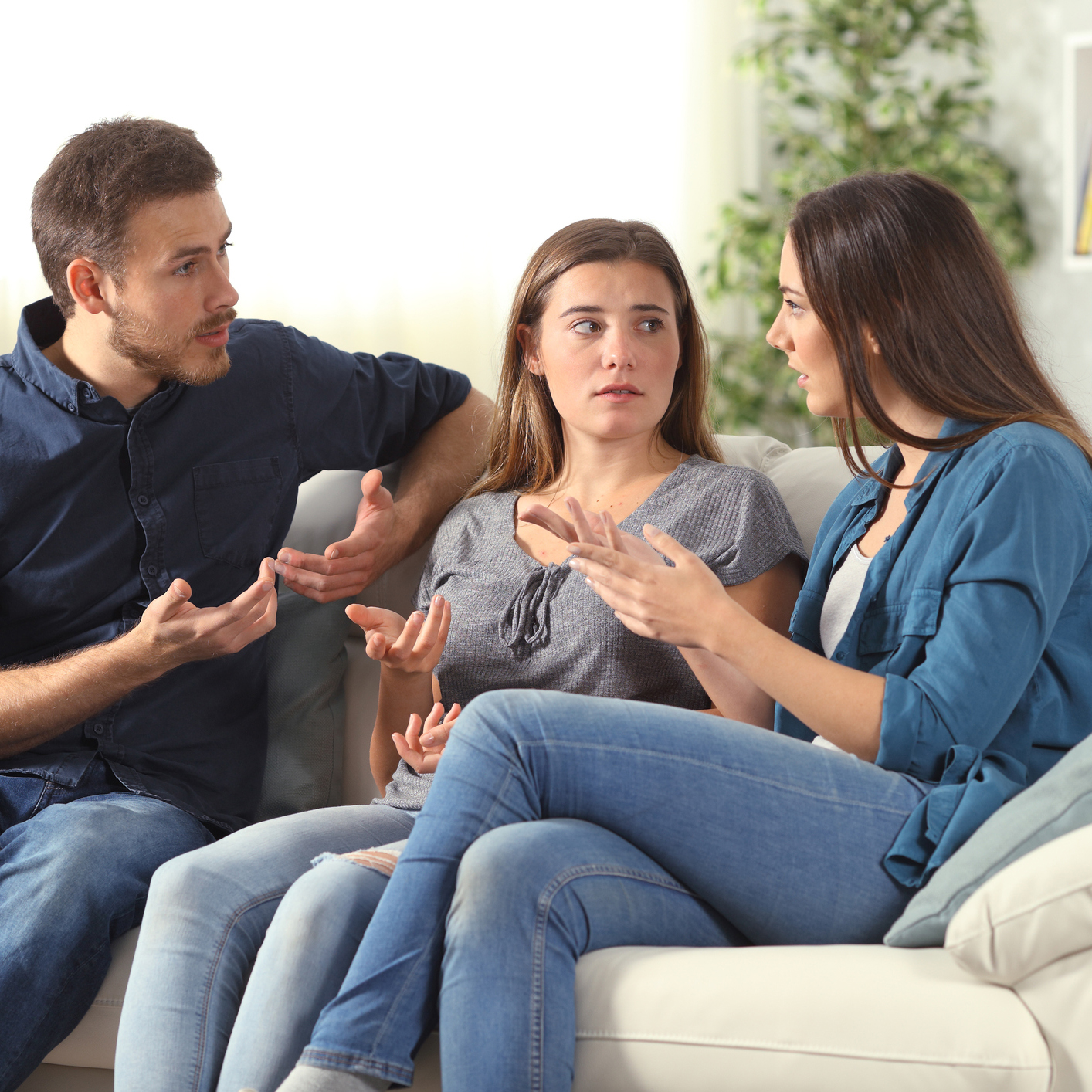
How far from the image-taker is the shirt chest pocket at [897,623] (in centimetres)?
116

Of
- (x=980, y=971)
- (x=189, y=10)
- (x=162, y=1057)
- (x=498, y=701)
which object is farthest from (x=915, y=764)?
(x=189, y=10)

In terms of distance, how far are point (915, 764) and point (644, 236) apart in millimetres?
865

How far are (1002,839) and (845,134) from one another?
2780 mm

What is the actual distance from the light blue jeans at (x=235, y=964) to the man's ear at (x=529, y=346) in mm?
783

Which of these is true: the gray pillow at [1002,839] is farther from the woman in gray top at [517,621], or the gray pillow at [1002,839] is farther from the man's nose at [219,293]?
the man's nose at [219,293]

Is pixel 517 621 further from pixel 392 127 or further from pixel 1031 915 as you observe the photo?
pixel 392 127

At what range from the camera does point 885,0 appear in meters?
3.23

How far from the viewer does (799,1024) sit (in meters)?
1.01

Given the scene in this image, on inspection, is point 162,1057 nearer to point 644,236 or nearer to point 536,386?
point 536,386

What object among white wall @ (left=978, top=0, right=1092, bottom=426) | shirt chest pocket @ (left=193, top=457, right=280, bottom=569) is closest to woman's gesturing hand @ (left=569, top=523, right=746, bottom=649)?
shirt chest pocket @ (left=193, top=457, right=280, bottom=569)

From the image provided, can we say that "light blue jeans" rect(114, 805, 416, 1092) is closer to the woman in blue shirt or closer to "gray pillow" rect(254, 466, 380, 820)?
the woman in blue shirt

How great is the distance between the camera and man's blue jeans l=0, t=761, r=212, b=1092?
125 cm

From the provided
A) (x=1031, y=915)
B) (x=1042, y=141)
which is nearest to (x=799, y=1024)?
(x=1031, y=915)

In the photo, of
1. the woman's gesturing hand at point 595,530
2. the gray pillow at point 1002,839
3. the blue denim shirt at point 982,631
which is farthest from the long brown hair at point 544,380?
the gray pillow at point 1002,839
